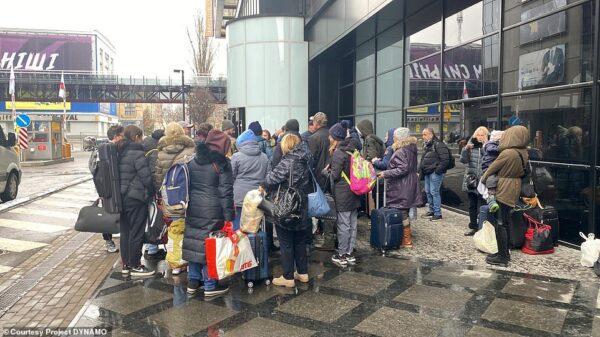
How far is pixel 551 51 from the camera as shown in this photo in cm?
736

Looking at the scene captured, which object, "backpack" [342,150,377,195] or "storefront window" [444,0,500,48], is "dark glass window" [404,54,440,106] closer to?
"storefront window" [444,0,500,48]

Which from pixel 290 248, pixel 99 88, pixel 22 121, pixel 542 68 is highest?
pixel 99 88

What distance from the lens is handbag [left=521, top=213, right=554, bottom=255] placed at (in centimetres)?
645

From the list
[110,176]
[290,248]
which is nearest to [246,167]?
[290,248]

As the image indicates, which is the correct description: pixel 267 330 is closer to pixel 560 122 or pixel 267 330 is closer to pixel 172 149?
pixel 172 149

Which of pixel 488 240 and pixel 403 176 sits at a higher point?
pixel 403 176

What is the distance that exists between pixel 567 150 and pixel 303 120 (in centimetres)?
1455

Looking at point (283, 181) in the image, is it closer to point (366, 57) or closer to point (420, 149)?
point (420, 149)

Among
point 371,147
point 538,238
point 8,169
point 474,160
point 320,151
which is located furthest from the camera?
point 8,169

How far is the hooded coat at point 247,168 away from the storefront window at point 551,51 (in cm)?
468

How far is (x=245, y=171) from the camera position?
605cm

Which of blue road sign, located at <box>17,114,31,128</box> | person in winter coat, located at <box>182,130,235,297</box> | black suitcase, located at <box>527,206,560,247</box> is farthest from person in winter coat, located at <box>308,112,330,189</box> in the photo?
blue road sign, located at <box>17,114,31,128</box>

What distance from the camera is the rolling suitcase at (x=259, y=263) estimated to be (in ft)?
17.6

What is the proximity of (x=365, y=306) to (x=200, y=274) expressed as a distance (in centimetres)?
184
